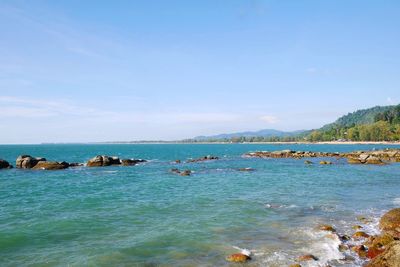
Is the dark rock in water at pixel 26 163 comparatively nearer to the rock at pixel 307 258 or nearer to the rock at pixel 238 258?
the rock at pixel 238 258

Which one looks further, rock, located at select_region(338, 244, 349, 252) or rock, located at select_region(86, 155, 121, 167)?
rock, located at select_region(86, 155, 121, 167)

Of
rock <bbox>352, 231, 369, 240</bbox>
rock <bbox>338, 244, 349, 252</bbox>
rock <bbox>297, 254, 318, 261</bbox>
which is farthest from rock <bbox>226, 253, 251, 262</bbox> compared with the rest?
rock <bbox>352, 231, 369, 240</bbox>

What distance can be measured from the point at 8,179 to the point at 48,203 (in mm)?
26126

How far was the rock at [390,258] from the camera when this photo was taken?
52.4 ft

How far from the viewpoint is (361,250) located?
20.1 meters

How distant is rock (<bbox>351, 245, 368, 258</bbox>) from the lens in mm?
19706

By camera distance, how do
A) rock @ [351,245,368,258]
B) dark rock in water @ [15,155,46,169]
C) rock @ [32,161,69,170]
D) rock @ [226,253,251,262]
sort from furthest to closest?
1. dark rock in water @ [15,155,46,169]
2. rock @ [32,161,69,170]
3. rock @ [351,245,368,258]
4. rock @ [226,253,251,262]

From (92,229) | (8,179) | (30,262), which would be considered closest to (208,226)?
(92,229)

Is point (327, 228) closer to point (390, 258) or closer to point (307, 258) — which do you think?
point (307, 258)

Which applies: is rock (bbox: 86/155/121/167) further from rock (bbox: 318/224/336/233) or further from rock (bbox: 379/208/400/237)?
rock (bbox: 379/208/400/237)

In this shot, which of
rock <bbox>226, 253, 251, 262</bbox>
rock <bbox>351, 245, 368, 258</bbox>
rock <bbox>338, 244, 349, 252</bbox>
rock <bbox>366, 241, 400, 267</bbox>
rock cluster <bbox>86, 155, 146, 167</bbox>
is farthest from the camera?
rock cluster <bbox>86, 155, 146, 167</bbox>

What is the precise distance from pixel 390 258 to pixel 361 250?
3.98 meters

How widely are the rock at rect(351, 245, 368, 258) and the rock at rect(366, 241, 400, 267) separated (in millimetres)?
2746

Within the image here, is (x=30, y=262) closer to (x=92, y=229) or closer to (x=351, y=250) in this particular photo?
(x=92, y=229)
